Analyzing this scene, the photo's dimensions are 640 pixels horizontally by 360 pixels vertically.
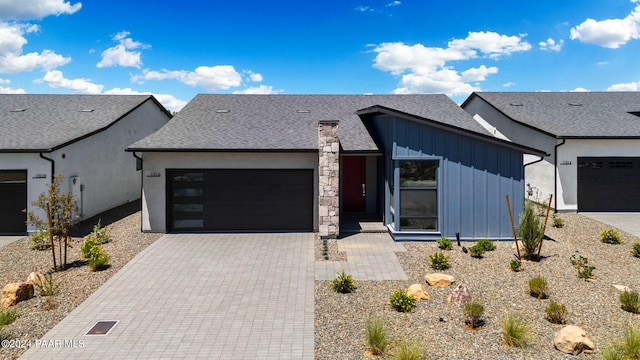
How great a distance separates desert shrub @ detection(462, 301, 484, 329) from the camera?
6918mm

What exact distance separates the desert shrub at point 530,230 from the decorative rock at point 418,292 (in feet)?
13.8

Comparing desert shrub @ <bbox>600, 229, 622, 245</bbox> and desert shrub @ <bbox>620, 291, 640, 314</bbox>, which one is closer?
desert shrub @ <bbox>620, 291, 640, 314</bbox>

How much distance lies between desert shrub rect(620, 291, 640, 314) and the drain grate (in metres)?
9.96

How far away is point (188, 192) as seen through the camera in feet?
47.2

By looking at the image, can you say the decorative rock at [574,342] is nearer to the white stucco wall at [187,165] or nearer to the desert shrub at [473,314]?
the desert shrub at [473,314]

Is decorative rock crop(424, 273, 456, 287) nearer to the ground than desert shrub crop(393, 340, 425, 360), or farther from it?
farther from it

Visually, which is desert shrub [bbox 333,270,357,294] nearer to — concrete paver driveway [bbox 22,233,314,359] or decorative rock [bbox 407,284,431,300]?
concrete paver driveway [bbox 22,233,314,359]

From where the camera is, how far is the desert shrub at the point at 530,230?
10.7 meters

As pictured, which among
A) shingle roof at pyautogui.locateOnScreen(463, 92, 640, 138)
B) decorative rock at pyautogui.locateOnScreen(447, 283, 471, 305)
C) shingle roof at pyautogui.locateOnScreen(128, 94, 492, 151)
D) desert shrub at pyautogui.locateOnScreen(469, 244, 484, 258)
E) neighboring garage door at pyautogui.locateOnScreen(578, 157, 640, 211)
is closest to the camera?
decorative rock at pyautogui.locateOnScreen(447, 283, 471, 305)

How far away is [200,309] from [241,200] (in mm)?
6844

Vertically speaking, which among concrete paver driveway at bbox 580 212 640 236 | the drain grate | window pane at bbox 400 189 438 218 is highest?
window pane at bbox 400 189 438 218

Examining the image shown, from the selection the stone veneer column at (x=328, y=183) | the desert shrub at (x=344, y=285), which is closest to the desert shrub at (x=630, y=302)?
the desert shrub at (x=344, y=285)

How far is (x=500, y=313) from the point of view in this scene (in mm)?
7520

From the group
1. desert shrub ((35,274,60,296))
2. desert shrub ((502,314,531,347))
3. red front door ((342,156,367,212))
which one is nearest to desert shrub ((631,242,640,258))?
desert shrub ((502,314,531,347))
